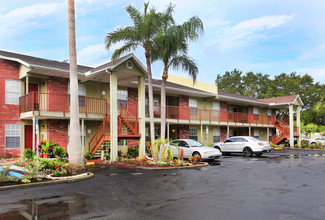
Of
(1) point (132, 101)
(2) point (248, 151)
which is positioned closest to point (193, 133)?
(2) point (248, 151)

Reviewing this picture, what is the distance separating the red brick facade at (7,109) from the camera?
16859mm

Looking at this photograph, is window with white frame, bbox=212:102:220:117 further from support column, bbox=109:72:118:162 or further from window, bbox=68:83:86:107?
support column, bbox=109:72:118:162

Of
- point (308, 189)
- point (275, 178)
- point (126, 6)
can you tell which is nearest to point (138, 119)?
point (126, 6)

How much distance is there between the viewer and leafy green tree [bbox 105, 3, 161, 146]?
16188 millimetres

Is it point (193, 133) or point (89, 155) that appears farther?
point (193, 133)

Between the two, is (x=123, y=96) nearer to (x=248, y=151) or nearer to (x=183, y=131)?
(x=183, y=131)

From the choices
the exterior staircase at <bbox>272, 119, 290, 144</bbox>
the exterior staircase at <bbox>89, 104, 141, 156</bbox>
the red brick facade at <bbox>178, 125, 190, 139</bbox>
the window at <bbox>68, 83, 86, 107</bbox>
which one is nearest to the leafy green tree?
the exterior staircase at <bbox>89, 104, 141, 156</bbox>

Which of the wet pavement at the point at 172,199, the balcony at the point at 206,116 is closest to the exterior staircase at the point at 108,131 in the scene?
the balcony at the point at 206,116

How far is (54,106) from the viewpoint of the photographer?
56.7ft

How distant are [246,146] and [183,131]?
728cm

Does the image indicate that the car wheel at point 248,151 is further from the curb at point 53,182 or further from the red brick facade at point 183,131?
the curb at point 53,182

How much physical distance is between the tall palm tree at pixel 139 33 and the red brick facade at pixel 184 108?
931 cm

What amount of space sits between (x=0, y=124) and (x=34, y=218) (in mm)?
13293

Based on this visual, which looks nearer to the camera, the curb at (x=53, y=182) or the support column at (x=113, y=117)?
the curb at (x=53, y=182)
